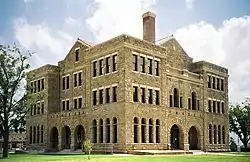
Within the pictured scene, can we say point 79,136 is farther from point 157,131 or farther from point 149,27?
point 149,27

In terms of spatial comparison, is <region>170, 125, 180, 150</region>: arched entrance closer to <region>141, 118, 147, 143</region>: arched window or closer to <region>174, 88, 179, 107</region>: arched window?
<region>174, 88, 179, 107</region>: arched window

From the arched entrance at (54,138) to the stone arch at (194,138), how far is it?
12.6m

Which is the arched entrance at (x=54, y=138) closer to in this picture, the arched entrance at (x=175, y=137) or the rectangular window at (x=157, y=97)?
the arched entrance at (x=175, y=137)

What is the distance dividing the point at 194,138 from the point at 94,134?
10.0 meters

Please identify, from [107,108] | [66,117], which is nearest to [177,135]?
[107,108]

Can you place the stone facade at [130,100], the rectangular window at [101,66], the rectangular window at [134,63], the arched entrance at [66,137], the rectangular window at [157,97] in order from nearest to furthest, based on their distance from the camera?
the stone facade at [130,100] → the rectangular window at [134,63] → the rectangular window at [157,97] → the rectangular window at [101,66] → the arched entrance at [66,137]

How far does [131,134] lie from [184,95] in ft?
25.5

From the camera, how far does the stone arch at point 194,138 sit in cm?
3484

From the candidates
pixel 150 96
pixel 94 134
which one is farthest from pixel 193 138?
pixel 94 134

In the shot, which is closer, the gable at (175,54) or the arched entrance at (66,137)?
the gable at (175,54)

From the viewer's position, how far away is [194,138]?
117ft

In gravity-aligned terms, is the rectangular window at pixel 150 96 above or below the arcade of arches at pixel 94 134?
above

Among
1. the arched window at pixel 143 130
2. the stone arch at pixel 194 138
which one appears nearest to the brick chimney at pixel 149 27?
the arched window at pixel 143 130

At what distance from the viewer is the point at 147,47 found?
30.3 meters
